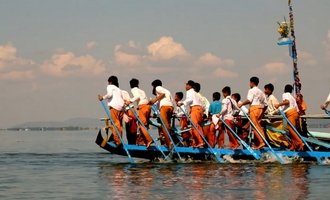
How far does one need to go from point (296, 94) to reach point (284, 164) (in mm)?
3994

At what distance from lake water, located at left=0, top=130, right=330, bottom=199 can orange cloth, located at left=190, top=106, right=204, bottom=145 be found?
2.96ft

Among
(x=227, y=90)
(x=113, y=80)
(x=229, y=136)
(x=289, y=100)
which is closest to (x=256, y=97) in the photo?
(x=289, y=100)

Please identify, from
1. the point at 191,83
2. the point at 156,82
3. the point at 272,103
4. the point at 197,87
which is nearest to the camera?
the point at 272,103

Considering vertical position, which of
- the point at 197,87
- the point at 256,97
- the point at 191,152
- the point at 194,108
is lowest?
the point at 191,152

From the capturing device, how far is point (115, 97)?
2244 centimetres

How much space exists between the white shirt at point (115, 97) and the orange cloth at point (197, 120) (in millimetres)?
2136

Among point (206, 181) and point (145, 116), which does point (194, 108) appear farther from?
point (206, 181)

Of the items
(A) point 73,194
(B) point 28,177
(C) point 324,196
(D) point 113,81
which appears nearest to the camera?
(C) point 324,196

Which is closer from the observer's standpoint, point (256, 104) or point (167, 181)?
point (167, 181)

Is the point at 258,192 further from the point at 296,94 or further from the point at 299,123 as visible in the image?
the point at 296,94

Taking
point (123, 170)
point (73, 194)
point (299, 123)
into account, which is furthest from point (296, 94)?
point (73, 194)

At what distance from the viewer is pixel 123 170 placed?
21.0m

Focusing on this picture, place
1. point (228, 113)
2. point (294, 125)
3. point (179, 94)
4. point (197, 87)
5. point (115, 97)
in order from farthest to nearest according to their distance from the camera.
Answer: point (179, 94) < point (197, 87) < point (228, 113) < point (115, 97) < point (294, 125)

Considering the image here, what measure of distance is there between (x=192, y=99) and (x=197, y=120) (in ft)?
2.12
